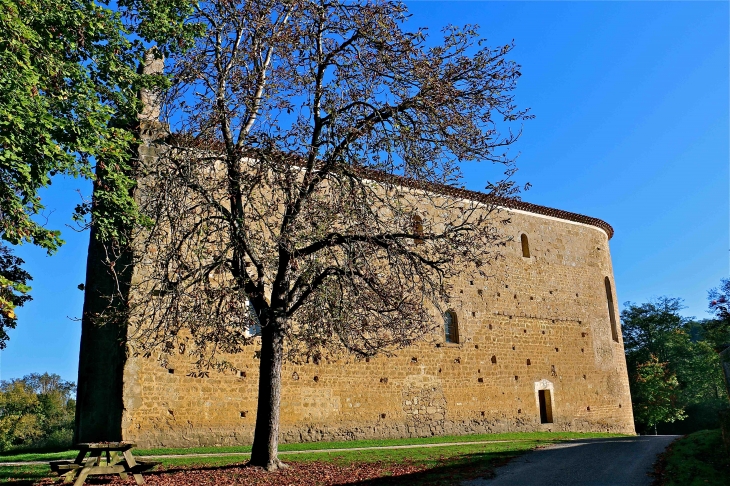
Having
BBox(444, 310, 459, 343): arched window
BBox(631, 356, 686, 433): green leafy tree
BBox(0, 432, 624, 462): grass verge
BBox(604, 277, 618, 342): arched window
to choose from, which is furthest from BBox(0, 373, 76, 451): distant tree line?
BBox(631, 356, 686, 433): green leafy tree

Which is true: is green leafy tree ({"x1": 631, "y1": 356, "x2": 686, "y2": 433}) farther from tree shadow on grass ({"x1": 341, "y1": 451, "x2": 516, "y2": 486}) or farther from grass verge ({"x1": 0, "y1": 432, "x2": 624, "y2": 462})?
tree shadow on grass ({"x1": 341, "y1": 451, "x2": 516, "y2": 486})

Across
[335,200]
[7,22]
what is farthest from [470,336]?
[7,22]

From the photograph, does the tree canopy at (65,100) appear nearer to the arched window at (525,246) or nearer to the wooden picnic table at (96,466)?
the wooden picnic table at (96,466)

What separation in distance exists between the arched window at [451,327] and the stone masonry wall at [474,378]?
0.19 meters

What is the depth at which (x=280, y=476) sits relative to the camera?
29.7 ft

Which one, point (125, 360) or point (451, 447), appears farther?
point (451, 447)

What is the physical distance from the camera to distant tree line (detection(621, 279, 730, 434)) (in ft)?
101

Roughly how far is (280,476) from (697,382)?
35.8 meters

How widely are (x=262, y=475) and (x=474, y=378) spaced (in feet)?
37.3

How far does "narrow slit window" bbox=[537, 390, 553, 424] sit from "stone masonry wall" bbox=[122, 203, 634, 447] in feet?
0.63

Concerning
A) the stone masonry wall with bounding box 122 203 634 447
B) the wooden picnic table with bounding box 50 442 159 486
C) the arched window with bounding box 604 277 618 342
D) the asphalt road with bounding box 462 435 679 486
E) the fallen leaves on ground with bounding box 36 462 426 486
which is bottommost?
the asphalt road with bounding box 462 435 679 486

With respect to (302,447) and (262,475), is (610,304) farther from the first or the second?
(262,475)

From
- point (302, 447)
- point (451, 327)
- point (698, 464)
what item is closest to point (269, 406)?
point (302, 447)

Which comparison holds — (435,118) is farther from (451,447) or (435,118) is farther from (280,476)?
(451,447)
